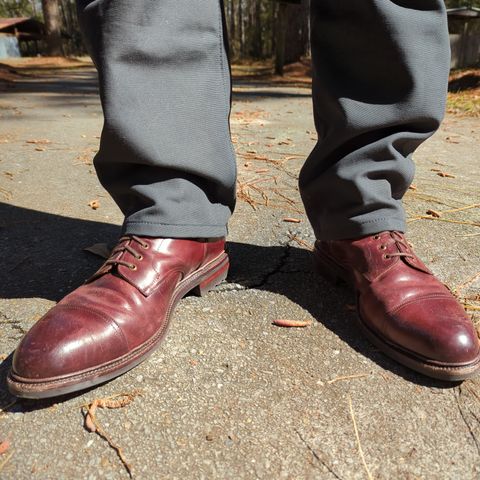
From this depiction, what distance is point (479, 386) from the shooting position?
765 millimetres

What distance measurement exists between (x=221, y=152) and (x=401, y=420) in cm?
59

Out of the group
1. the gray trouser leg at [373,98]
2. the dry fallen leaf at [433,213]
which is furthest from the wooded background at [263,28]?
the gray trouser leg at [373,98]

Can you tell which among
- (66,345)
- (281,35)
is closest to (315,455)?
(66,345)

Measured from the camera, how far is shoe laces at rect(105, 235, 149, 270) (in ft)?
2.86

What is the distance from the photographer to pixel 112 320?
78cm

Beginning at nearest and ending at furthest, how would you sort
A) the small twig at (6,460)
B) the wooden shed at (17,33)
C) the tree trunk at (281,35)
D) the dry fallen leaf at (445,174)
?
the small twig at (6,460), the dry fallen leaf at (445,174), the tree trunk at (281,35), the wooden shed at (17,33)

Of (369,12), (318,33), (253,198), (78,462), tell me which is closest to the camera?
(78,462)

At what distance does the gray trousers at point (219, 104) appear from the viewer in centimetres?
85

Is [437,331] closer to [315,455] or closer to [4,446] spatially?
[315,455]

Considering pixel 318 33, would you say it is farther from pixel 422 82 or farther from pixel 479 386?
pixel 479 386

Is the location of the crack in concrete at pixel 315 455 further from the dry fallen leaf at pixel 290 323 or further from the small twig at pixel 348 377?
the dry fallen leaf at pixel 290 323

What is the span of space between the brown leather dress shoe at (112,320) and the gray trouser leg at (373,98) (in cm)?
32

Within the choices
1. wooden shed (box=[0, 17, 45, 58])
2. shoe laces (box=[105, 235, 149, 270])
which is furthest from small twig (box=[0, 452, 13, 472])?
wooden shed (box=[0, 17, 45, 58])

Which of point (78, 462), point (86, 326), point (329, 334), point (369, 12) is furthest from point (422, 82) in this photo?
point (78, 462)
